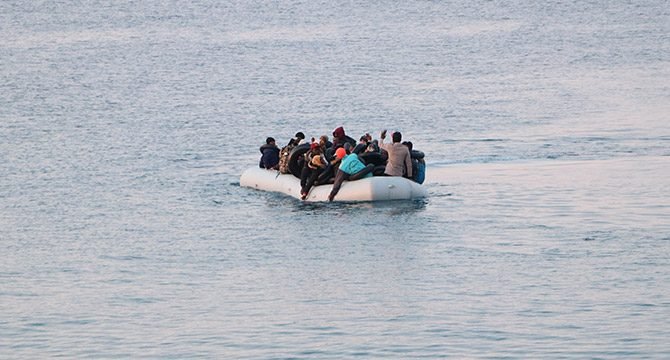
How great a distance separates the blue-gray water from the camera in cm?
2139

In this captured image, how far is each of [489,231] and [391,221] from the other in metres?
1.92

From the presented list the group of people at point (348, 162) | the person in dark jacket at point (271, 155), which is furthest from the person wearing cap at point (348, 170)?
the person in dark jacket at point (271, 155)

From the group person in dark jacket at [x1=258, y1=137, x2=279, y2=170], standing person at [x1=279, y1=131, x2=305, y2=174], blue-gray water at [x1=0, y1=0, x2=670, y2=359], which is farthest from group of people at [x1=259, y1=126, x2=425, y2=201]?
person in dark jacket at [x1=258, y1=137, x2=279, y2=170]

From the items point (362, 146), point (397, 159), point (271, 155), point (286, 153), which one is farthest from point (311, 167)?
point (271, 155)

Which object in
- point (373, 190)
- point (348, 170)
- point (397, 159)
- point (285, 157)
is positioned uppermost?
point (285, 157)

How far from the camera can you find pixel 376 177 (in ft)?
98.1

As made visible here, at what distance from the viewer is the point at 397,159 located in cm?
2984

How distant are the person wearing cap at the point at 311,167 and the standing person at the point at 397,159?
4.13 feet

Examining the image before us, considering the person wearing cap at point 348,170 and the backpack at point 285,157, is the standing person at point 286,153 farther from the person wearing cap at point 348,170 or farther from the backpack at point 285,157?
the person wearing cap at point 348,170

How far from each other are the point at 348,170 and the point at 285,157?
2.01 metres

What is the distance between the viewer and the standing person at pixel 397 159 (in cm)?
2978

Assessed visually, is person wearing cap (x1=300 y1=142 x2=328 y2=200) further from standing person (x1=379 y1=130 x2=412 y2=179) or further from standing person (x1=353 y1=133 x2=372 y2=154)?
standing person (x1=379 y1=130 x2=412 y2=179)

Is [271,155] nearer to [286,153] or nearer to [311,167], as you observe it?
[286,153]

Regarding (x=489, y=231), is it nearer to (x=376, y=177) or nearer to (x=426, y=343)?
(x=376, y=177)
